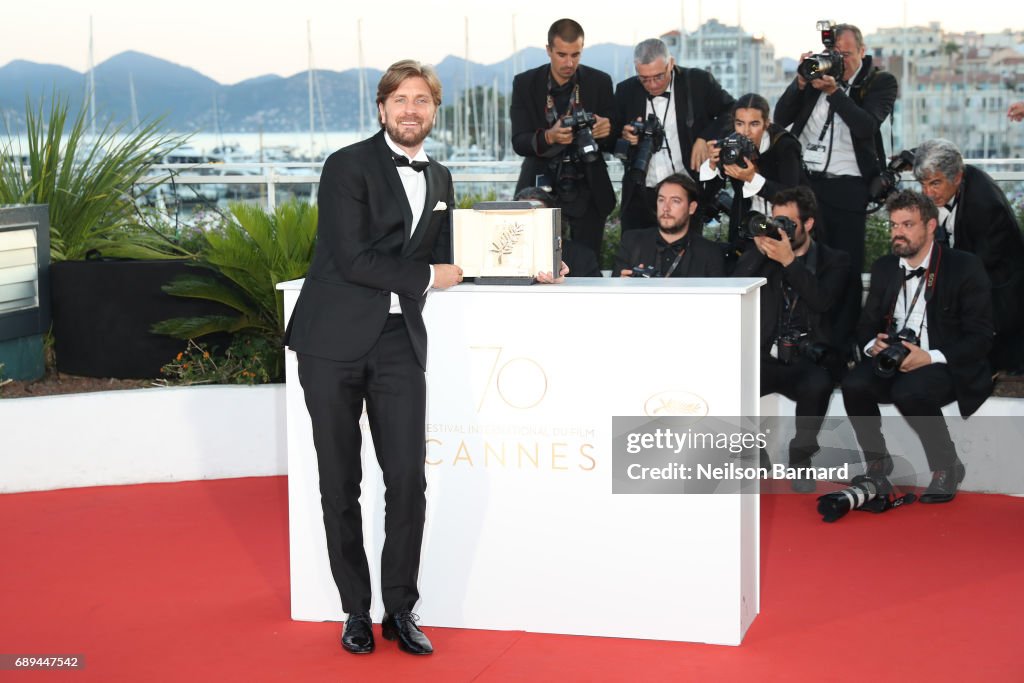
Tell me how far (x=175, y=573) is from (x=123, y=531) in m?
0.69

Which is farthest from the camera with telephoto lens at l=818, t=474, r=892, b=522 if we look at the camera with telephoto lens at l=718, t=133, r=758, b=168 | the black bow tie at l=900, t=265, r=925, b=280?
the camera with telephoto lens at l=718, t=133, r=758, b=168

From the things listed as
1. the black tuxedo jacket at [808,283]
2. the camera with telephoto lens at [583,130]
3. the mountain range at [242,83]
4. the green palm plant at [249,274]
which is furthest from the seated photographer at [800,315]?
the mountain range at [242,83]

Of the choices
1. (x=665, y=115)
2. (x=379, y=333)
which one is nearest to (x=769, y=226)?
(x=665, y=115)

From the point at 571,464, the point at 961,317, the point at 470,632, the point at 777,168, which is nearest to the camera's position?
the point at 571,464

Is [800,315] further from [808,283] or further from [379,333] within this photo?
[379,333]

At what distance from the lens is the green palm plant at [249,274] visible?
6.34m

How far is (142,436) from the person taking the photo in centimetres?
606

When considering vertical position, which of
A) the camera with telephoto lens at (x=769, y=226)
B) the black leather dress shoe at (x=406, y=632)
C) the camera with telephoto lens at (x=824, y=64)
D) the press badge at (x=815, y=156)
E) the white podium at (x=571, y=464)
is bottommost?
the black leather dress shoe at (x=406, y=632)

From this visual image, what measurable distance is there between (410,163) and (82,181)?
153 inches

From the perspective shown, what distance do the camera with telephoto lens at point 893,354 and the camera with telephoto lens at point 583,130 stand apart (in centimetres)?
157

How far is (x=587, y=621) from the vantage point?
155 inches

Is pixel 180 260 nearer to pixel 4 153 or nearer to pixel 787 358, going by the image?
pixel 4 153

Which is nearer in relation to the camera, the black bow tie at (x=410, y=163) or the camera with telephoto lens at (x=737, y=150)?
the black bow tie at (x=410, y=163)

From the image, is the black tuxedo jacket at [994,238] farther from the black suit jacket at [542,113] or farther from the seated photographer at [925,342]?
the black suit jacket at [542,113]
